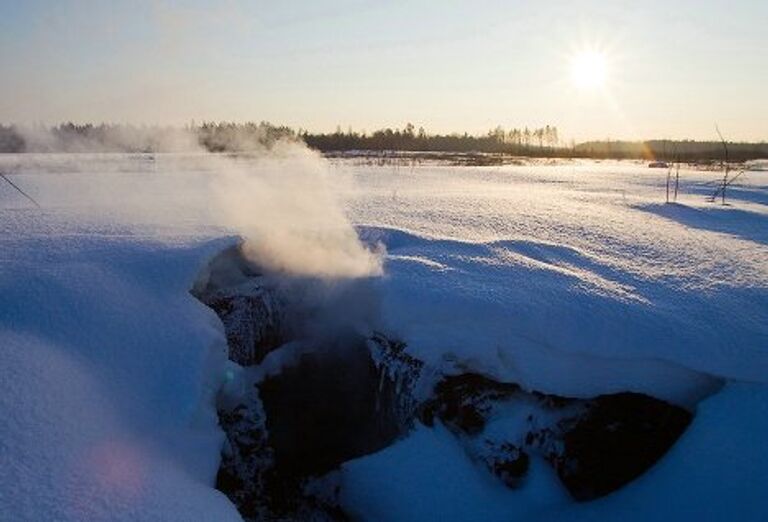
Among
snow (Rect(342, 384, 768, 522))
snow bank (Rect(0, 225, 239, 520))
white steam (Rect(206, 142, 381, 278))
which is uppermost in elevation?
white steam (Rect(206, 142, 381, 278))

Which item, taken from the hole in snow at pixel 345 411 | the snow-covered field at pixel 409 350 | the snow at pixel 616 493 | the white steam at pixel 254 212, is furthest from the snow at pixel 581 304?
the white steam at pixel 254 212

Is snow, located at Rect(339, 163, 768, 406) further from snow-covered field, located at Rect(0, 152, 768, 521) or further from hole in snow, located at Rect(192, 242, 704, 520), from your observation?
hole in snow, located at Rect(192, 242, 704, 520)

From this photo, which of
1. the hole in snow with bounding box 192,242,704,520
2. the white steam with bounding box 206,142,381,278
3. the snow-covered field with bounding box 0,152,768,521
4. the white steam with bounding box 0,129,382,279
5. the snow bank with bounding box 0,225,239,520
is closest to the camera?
the snow bank with bounding box 0,225,239,520

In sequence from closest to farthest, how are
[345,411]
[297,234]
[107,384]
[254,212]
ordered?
[107,384], [345,411], [297,234], [254,212]

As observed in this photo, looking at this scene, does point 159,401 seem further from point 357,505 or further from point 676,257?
point 676,257

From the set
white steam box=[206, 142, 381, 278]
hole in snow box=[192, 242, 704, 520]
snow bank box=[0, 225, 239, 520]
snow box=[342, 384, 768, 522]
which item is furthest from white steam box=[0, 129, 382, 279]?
snow box=[342, 384, 768, 522]

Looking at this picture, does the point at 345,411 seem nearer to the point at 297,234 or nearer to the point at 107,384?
the point at 297,234

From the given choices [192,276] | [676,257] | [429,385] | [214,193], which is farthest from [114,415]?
[214,193]

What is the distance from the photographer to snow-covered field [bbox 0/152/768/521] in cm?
337

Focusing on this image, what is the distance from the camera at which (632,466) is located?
4.66 m

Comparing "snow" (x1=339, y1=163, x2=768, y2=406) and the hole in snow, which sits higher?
"snow" (x1=339, y1=163, x2=768, y2=406)

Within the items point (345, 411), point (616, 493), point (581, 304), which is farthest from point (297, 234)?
point (616, 493)

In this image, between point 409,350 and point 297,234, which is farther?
point 297,234

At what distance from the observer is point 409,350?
503 cm
